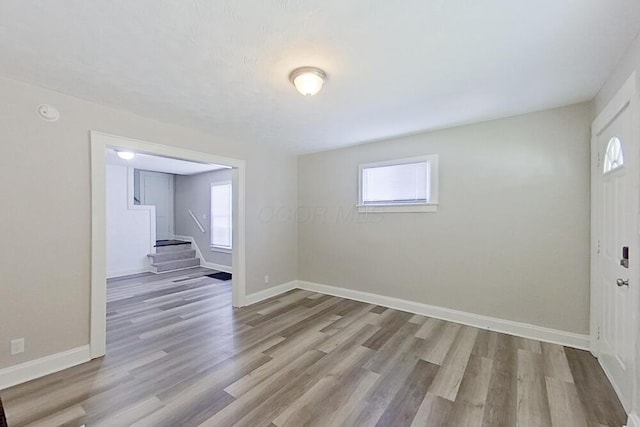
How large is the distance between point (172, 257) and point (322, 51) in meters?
6.49

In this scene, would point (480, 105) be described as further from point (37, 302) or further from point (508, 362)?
point (37, 302)

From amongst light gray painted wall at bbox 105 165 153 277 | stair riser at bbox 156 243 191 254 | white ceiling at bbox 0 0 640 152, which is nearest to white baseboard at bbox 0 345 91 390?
white ceiling at bbox 0 0 640 152

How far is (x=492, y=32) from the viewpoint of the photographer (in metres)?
1.63

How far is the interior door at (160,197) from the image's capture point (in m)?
7.65

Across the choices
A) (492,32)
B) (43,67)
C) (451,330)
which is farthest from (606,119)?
(43,67)

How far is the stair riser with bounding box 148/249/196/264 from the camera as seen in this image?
6.39m

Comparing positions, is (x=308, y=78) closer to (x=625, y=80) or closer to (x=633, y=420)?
(x=625, y=80)

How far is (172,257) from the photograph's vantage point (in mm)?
Answer: 6723

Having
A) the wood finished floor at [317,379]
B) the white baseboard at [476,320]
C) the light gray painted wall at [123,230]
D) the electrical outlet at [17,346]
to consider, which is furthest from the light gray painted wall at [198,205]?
the electrical outlet at [17,346]

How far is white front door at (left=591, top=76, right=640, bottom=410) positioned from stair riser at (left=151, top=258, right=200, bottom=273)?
725 cm

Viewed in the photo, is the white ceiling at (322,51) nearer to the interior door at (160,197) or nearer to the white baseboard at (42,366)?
the white baseboard at (42,366)

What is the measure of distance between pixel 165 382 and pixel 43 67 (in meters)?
2.57

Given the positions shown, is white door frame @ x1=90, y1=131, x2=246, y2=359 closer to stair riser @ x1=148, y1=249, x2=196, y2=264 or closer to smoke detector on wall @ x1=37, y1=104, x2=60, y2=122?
smoke detector on wall @ x1=37, y1=104, x2=60, y2=122

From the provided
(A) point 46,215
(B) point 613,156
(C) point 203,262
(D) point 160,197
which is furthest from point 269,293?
(D) point 160,197
